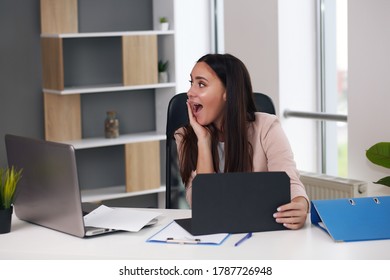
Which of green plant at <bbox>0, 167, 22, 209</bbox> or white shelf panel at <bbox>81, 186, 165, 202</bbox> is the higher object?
green plant at <bbox>0, 167, 22, 209</bbox>

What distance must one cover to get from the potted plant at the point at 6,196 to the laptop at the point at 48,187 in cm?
7

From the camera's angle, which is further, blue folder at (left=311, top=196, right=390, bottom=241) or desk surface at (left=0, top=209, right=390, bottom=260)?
blue folder at (left=311, top=196, right=390, bottom=241)

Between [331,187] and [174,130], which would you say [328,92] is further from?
[174,130]

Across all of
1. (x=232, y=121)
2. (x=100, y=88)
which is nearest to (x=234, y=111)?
(x=232, y=121)

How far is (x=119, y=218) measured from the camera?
255 centimetres

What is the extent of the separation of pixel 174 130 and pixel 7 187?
2.82 feet

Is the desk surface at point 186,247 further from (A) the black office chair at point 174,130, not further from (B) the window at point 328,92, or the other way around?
(B) the window at point 328,92

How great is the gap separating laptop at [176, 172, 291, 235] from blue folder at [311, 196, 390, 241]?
0.44 ft

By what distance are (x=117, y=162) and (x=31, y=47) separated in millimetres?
1059

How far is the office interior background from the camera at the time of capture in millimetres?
4176

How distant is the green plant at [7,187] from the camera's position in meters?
2.47

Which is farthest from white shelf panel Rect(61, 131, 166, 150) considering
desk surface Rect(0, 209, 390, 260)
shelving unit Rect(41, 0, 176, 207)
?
desk surface Rect(0, 209, 390, 260)

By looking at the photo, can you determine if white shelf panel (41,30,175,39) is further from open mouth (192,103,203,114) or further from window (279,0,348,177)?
open mouth (192,103,203,114)

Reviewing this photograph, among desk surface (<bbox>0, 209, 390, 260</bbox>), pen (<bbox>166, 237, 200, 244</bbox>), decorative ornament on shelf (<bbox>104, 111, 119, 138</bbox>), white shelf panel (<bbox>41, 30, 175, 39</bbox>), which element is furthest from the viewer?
decorative ornament on shelf (<bbox>104, 111, 119, 138</bbox>)
